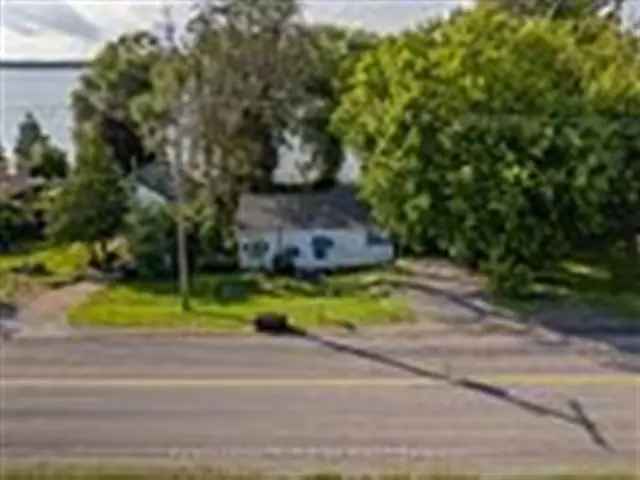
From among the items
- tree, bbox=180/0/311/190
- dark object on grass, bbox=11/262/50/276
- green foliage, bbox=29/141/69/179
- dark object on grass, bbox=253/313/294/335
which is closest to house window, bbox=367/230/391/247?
tree, bbox=180/0/311/190

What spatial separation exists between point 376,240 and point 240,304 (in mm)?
9766

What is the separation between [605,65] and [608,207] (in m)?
5.39

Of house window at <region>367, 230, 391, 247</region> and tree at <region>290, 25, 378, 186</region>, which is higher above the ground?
tree at <region>290, 25, 378, 186</region>

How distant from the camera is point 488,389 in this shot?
24.3 m

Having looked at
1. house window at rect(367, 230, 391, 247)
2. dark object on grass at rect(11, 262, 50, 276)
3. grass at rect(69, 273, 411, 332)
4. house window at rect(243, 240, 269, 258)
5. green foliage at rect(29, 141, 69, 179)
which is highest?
green foliage at rect(29, 141, 69, 179)

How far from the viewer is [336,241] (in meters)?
44.9

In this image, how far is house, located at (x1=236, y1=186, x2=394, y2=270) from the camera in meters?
44.3

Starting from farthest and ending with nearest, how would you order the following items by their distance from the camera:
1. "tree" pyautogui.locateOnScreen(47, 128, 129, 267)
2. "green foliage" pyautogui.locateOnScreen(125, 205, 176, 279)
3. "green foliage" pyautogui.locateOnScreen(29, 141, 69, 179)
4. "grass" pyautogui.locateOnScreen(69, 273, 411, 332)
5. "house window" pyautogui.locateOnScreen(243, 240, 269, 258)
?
"green foliage" pyautogui.locateOnScreen(29, 141, 69, 179)
"house window" pyautogui.locateOnScreen(243, 240, 269, 258)
"tree" pyautogui.locateOnScreen(47, 128, 129, 267)
"green foliage" pyautogui.locateOnScreen(125, 205, 176, 279)
"grass" pyautogui.locateOnScreen(69, 273, 411, 332)

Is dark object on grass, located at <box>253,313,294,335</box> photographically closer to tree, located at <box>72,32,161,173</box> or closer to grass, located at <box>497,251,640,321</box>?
grass, located at <box>497,251,640,321</box>

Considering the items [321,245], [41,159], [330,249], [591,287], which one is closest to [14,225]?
[41,159]

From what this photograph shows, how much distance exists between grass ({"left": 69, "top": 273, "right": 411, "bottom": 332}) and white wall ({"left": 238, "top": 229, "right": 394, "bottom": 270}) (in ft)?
6.80

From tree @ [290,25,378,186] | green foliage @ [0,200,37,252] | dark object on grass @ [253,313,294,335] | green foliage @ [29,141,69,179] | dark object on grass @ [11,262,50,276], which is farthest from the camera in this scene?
green foliage @ [29,141,69,179]

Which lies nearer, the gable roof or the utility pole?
the utility pole

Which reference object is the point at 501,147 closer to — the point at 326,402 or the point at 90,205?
the point at 326,402
